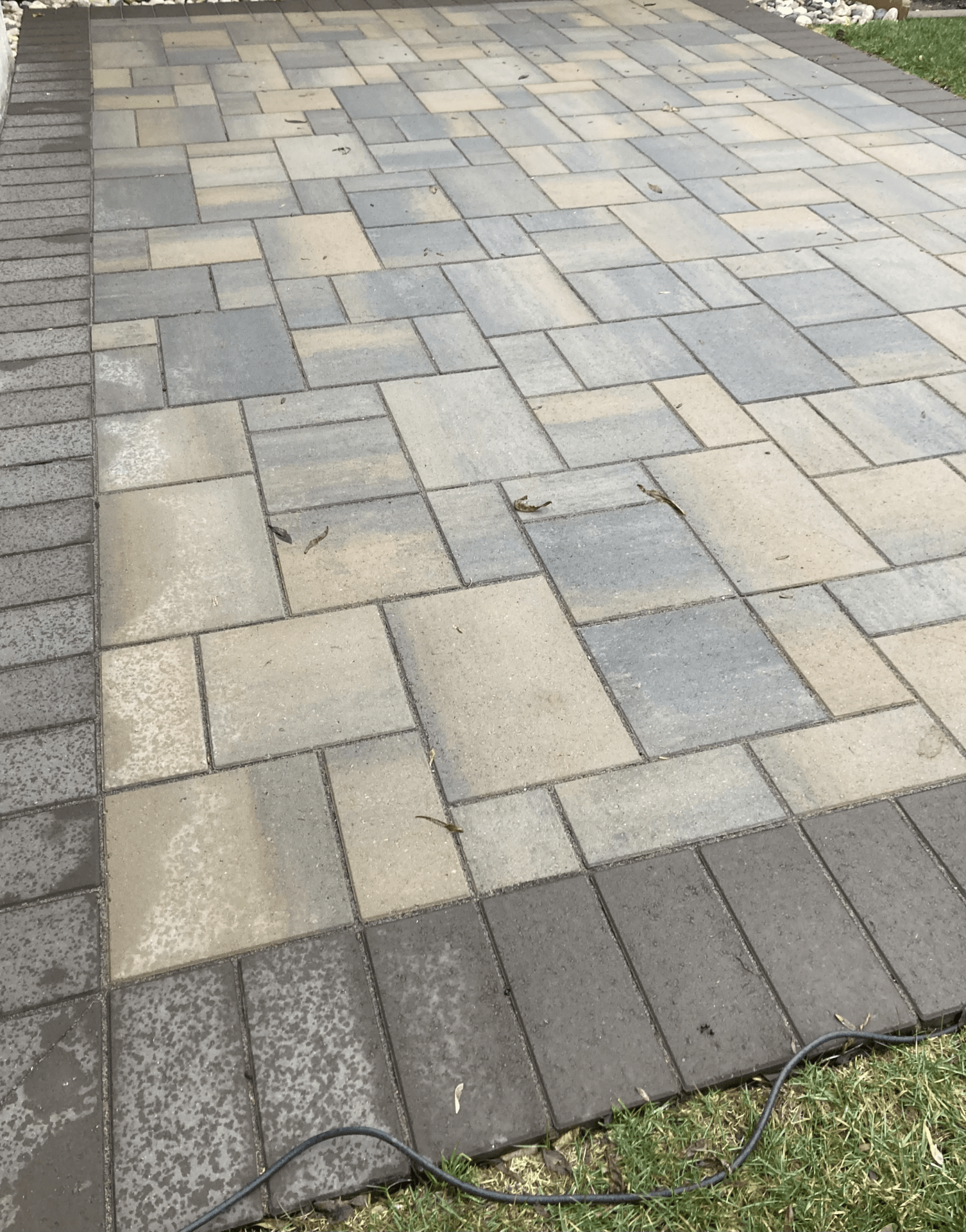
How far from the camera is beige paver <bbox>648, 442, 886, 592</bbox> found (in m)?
2.96

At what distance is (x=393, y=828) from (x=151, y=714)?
682 mm

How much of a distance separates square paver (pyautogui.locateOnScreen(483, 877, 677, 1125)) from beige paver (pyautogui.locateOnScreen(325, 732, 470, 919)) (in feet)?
0.48

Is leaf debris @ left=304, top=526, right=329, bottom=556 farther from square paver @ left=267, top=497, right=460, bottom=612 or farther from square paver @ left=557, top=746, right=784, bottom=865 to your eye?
square paver @ left=557, top=746, right=784, bottom=865

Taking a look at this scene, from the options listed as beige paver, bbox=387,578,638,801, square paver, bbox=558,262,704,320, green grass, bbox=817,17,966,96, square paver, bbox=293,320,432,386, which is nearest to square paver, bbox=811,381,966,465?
square paver, bbox=558,262,704,320

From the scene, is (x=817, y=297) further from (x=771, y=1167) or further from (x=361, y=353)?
(x=771, y=1167)

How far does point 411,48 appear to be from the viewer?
7.17 meters

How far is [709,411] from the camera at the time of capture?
361 centimetres

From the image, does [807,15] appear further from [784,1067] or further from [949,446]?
[784,1067]

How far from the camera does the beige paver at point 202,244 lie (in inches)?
176

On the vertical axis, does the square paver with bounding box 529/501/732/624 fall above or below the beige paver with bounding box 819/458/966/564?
below

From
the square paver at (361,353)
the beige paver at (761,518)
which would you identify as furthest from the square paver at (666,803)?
the square paver at (361,353)

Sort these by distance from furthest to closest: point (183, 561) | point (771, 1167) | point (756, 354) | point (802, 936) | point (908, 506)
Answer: point (756, 354) < point (908, 506) < point (183, 561) < point (802, 936) < point (771, 1167)

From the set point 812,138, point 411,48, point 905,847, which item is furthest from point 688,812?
point 411,48

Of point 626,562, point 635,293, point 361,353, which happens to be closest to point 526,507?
point 626,562
